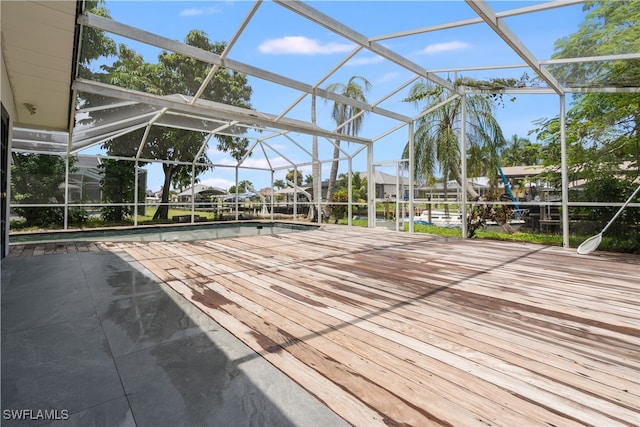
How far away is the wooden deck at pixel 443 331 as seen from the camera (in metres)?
1.15

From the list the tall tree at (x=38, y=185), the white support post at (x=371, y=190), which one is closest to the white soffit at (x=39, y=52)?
the tall tree at (x=38, y=185)

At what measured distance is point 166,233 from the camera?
880 cm

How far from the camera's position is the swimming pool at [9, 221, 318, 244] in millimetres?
6840

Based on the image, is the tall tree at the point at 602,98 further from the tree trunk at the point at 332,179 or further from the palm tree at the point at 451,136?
the tree trunk at the point at 332,179

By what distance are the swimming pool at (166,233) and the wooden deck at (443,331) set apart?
4.50m

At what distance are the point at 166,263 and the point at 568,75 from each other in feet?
20.7

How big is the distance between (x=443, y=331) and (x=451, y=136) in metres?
7.03

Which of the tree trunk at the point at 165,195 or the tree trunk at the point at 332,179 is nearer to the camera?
the tree trunk at the point at 165,195

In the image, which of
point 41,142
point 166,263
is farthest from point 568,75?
point 41,142

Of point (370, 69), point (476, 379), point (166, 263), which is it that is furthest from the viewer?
point (370, 69)

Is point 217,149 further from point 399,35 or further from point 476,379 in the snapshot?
point 476,379

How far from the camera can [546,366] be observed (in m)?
1.40

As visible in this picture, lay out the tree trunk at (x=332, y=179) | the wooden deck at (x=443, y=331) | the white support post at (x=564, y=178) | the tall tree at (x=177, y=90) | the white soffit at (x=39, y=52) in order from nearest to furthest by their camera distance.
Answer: the wooden deck at (x=443, y=331) → the white soffit at (x=39, y=52) → the white support post at (x=564, y=178) → the tall tree at (x=177, y=90) → the tree trunk at (x=332, y=179)

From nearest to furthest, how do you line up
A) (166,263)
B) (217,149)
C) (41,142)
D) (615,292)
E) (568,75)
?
1. (615,292)
2. (166,263)
3. (568,75)
4. (41,142)
5. (217,149)
